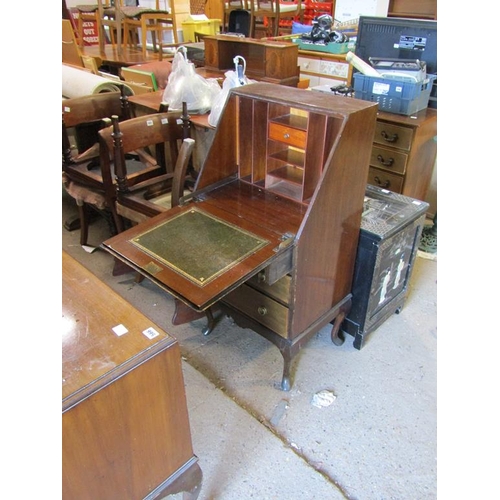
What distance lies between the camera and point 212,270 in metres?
1.21

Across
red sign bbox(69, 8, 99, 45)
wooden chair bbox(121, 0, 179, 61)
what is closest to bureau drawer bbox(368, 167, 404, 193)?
wooden chair bbox(121, 0, 179, 61)

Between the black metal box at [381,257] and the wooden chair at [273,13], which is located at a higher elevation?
the wooden chair at [273,13]

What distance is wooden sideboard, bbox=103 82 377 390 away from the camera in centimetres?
127

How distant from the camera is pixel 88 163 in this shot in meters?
2.59

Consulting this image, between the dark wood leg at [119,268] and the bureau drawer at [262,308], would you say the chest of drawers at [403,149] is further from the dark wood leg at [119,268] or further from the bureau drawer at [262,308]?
the dark wood leg at [119,268]

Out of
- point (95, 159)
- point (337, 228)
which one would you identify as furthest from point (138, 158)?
point (337, 228)

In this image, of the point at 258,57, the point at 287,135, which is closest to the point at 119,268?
the point at 287,135

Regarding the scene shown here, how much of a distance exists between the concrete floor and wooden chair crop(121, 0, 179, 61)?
3.92m

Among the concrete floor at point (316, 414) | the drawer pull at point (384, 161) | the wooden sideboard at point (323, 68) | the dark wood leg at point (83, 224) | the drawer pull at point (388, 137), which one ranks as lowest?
the concrete floor at point (316, 414)

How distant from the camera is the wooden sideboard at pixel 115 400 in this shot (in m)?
0.86

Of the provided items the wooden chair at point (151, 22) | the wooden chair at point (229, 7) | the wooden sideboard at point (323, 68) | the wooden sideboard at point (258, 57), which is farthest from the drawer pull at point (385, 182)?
the wooden chair at point (229, 7)

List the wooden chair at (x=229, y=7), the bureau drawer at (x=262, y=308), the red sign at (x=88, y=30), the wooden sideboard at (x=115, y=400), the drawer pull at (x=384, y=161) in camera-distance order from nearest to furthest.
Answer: the wooden sideboard at (x=115, y=400), the bureau drawer at (x=262, y=308), the drawer pull at (x=384, y=161), the wooden chair at (x=229, y=7), the red sign at (x=88, y=30)

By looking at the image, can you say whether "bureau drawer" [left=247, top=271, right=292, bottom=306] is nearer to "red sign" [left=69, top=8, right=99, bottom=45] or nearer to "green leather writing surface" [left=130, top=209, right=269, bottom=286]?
"green leather writing surface" [left=130, top=209, right=269, bottom=286]

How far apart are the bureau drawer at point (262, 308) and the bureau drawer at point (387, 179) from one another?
123 cm
